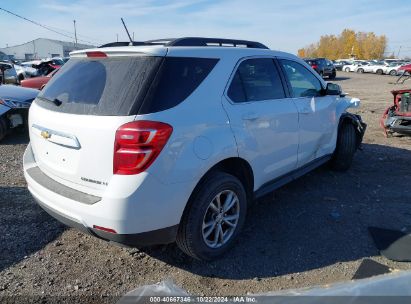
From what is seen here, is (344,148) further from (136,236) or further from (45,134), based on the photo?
(45,134)

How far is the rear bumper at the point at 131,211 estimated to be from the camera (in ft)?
8.09

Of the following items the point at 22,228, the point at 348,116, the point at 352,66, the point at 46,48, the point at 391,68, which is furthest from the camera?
the point at 46,48

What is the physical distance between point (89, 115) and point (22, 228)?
1820 mm

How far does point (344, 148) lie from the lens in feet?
17.3

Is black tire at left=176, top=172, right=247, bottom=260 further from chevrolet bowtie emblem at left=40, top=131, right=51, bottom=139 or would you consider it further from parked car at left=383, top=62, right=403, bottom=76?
parked car at left=383, top=62, right=403, bottom=76

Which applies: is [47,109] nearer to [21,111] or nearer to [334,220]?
[334,220]

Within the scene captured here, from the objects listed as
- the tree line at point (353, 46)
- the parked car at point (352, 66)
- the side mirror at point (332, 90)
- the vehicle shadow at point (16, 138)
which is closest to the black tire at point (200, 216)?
the side mirror at point (332, 90)

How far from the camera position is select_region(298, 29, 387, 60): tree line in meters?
101

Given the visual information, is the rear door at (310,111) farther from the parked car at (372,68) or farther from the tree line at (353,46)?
the tree line at (353,46)

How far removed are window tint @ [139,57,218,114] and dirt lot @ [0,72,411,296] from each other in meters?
1.45

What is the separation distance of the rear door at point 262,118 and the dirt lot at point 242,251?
1.99ft

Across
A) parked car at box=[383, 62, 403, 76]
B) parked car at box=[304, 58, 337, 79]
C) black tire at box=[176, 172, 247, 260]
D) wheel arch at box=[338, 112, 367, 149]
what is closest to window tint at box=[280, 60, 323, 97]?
wheel arch at box=[338, 112, 367, 149]

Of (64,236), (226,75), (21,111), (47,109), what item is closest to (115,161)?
(47,109)

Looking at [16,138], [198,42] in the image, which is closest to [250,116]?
[198,42]
